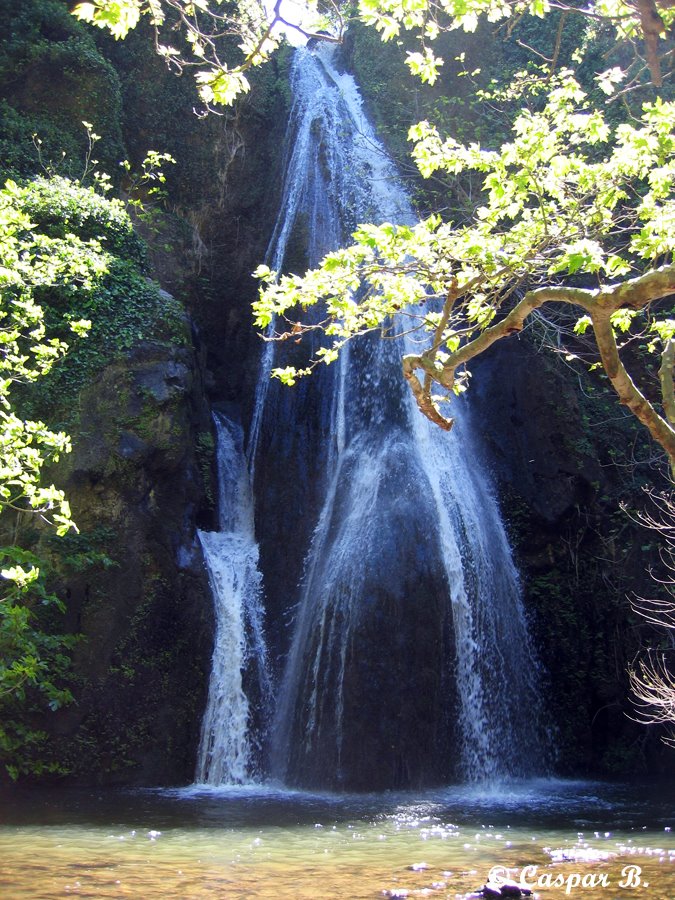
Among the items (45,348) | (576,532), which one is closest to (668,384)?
(45,348)

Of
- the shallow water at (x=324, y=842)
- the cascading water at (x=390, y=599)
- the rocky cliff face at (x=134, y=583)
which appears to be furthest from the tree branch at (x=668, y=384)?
the rocky cliff face at (x=134, y=583)

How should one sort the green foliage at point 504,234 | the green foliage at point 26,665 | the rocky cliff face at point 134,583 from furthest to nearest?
the rocky cliff face at point 134,583 < the green foliage at point 26,665 < the green foliage at point 504,234

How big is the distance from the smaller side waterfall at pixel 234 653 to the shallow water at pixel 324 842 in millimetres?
735

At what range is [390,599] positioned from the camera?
1095 centimetres

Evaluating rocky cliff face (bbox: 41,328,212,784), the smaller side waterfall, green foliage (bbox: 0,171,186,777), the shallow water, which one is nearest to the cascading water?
the smaller side waterfall

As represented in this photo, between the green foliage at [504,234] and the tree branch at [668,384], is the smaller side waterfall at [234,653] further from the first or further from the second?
the tree branch at [668,384]

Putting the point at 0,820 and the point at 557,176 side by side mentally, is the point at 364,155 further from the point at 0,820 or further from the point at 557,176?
the point at 0,820

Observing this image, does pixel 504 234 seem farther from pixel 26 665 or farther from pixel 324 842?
pixel 26 665

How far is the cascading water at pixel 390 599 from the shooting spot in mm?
10266

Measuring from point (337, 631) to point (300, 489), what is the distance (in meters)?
3.02

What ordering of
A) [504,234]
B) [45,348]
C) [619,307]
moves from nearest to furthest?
[619,307], [504,234], [45,348]

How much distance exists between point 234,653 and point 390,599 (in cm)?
237

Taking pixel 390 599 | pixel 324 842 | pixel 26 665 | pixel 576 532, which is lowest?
pixel 324 842

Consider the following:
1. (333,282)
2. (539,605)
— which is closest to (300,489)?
(539,605)
